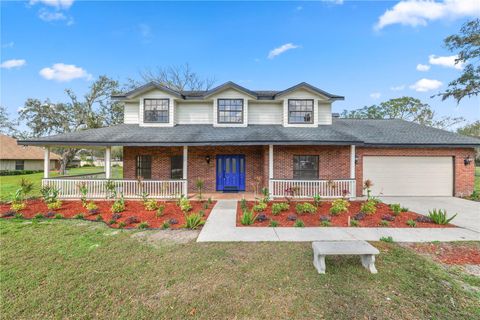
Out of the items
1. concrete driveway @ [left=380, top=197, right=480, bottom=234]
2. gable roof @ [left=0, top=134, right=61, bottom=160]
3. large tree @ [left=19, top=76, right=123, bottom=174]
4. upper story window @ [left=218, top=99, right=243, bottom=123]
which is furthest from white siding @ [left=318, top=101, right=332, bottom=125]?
gable roof @ [left=0, top=134, right=61, bottom=160]

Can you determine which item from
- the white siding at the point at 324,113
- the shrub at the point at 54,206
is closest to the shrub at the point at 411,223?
the white siding at the point at 324,113

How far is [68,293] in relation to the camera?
325cm

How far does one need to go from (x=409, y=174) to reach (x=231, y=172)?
963 centimetres

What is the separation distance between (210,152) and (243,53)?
1195 centimetres

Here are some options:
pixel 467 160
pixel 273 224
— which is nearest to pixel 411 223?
pixel 273 224

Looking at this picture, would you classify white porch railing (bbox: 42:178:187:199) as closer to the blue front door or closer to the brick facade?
the brick facade

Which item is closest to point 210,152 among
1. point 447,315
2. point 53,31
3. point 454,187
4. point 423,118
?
point 447,315

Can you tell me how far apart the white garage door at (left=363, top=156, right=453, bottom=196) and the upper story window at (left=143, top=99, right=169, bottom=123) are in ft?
37.3

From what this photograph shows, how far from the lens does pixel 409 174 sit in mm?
11383

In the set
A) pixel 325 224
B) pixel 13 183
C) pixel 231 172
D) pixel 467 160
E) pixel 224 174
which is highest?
pixel 467 160

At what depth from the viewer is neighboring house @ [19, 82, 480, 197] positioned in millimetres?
10305

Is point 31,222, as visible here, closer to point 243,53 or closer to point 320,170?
point 320,170

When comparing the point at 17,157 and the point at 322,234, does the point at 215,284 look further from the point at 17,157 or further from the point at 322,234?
the point at 17,157

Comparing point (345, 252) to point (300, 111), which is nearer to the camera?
point (345, 252)
